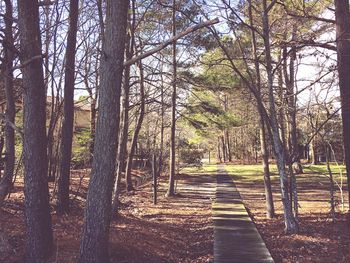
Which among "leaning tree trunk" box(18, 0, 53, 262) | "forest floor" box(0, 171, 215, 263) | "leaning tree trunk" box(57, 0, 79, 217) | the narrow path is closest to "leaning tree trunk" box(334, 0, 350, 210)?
the narrow path

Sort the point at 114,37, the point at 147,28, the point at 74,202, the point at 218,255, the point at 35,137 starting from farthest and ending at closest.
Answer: the point at 147,28
the point at 74,202
the point at 218,255
the point at 35,137
the point at 114,37

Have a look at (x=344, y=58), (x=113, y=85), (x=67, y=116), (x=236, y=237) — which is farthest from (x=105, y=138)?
(x=344, y=58)

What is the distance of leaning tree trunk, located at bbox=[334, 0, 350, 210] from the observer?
28.6 feet

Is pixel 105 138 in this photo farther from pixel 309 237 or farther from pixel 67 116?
pixel 67 116

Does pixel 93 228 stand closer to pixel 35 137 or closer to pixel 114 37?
pixel 35 137

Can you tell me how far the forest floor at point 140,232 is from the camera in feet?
22.1

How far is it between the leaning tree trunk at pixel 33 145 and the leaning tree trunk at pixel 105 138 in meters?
0.89

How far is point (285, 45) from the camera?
30.4 feet

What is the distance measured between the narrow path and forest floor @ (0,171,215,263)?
8.3 inches

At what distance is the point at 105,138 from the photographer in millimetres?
5434

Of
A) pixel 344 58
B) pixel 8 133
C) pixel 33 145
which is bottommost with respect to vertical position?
pixel 33 145

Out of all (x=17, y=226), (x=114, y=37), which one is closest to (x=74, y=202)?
(x=17, y=226)

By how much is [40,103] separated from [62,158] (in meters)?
4.81

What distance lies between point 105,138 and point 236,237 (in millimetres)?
4573
